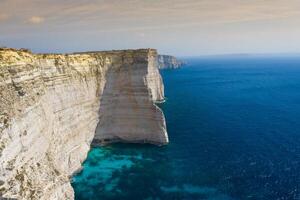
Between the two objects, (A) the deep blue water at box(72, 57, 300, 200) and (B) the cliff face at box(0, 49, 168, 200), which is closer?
(B) the cliff face at box(0, 49, 168, 200)

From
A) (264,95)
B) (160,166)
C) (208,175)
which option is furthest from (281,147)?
(264,95)

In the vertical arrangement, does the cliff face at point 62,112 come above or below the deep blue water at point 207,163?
above

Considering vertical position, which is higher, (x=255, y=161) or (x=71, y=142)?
(x=71, y=142)

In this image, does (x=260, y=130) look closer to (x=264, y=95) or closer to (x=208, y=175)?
(x=208, y=175)

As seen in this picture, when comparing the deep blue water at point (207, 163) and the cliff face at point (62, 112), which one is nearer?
the cliff face at point (62, 112)

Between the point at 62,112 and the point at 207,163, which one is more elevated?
the point at 62,112

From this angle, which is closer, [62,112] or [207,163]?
[62,112]

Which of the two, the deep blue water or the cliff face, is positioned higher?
the cliff face

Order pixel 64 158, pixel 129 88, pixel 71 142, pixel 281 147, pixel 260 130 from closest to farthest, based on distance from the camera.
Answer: pixel 64 158 → pixel 71 142 → pixel 281 147 → pixel 129 88 → pixel 260 130
